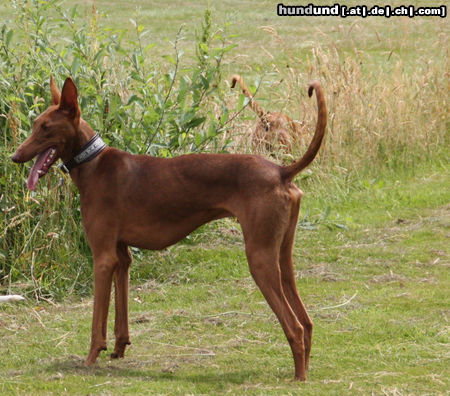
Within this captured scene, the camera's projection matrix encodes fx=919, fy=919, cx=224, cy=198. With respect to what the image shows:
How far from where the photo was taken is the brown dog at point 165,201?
480cm

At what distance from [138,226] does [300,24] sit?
19791 mm

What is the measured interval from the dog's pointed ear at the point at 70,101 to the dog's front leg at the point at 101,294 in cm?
80

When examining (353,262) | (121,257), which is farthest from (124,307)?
(353,262)

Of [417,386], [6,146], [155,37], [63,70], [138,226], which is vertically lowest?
[417,386]

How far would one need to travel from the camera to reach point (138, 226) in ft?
17.0

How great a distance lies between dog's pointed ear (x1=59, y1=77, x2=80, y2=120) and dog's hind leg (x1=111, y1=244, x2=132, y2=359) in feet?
2.73

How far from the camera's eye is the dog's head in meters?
5.05

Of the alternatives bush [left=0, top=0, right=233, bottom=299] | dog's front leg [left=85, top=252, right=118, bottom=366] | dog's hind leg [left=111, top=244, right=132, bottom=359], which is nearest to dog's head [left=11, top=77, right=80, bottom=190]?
dog's front leg [left=85, top=252, right=118, bottom=366]

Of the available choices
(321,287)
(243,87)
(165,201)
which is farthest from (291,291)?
(243,87)

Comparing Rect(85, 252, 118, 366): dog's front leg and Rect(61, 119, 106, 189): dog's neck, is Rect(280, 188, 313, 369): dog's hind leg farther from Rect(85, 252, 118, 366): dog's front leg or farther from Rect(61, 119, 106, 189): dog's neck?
Rect(61, 119, 106, 189): dog's neck

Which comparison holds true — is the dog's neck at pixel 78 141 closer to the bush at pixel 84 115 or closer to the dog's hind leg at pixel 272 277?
the dog's hind leg at pixel 272 277

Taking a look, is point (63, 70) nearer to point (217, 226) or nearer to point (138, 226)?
point (217, 226)

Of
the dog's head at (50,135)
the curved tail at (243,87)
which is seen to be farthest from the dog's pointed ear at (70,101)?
the curved tail at (243,87)

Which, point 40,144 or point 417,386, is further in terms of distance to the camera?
point 40,144
